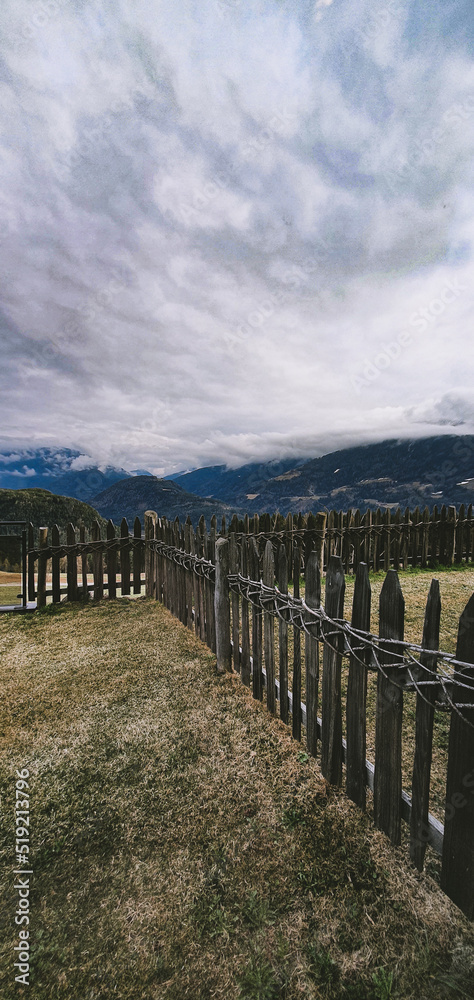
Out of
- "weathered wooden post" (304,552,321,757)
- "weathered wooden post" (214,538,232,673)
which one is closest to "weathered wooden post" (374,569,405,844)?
"weathered wooden post" (304,552,321,757)

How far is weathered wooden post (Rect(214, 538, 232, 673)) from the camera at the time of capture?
4.61 m

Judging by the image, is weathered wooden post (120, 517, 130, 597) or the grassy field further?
weathered wooden post (120, 517, 130, 597)

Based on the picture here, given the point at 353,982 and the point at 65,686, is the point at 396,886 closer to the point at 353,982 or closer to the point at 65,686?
the point at 353,982

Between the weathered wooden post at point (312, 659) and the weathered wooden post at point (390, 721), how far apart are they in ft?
2.25

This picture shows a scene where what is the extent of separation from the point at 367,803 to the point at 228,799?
99 centimetres

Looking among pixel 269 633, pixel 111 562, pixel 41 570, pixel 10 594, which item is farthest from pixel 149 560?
pixel 269 633

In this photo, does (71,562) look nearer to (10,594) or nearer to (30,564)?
(30,564)

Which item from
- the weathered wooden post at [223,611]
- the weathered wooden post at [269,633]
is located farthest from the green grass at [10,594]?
the weathered wooden post at [269,633]

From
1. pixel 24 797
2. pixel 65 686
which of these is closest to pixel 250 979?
pixel 24 797

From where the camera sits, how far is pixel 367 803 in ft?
8.42

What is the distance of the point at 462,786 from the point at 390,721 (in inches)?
17.8

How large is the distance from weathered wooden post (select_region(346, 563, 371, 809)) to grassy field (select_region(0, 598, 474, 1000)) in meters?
0.22

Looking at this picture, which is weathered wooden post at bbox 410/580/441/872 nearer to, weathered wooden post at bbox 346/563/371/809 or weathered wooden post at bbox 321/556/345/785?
weathered wooden post at bbox 346/563/371/809

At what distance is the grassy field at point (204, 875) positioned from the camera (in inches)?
65.3
